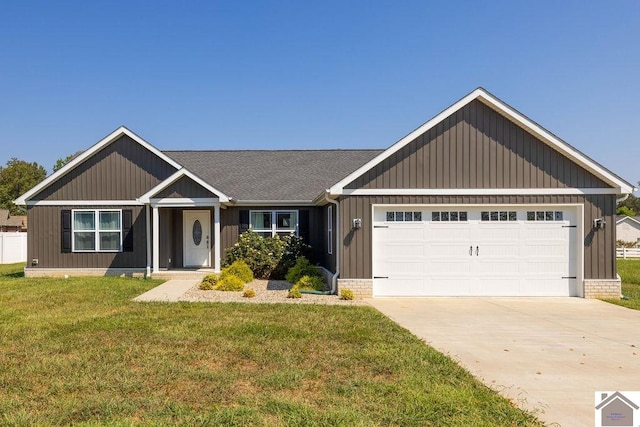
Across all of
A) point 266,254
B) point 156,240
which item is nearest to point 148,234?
point 156,240

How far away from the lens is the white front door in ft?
52.0

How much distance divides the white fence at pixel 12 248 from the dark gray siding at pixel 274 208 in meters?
16.0

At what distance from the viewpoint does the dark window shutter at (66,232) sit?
591 inches

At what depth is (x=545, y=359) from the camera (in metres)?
5.67

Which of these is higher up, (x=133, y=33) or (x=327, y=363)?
(x=133, y=33)

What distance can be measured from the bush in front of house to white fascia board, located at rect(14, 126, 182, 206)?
3.76m

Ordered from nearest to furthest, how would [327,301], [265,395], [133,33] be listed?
[265,395] < [327,301] < [133,33]

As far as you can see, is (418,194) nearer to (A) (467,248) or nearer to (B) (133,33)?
(A) (467,248)

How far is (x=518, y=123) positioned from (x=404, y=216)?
389cm

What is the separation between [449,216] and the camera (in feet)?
36.2

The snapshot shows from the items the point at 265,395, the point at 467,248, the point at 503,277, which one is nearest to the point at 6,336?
the point at 265,395

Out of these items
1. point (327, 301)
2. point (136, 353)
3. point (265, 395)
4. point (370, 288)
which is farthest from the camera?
point (370, 288)

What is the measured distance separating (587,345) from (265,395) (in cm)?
526

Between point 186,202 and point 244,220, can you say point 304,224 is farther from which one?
point 186,202
